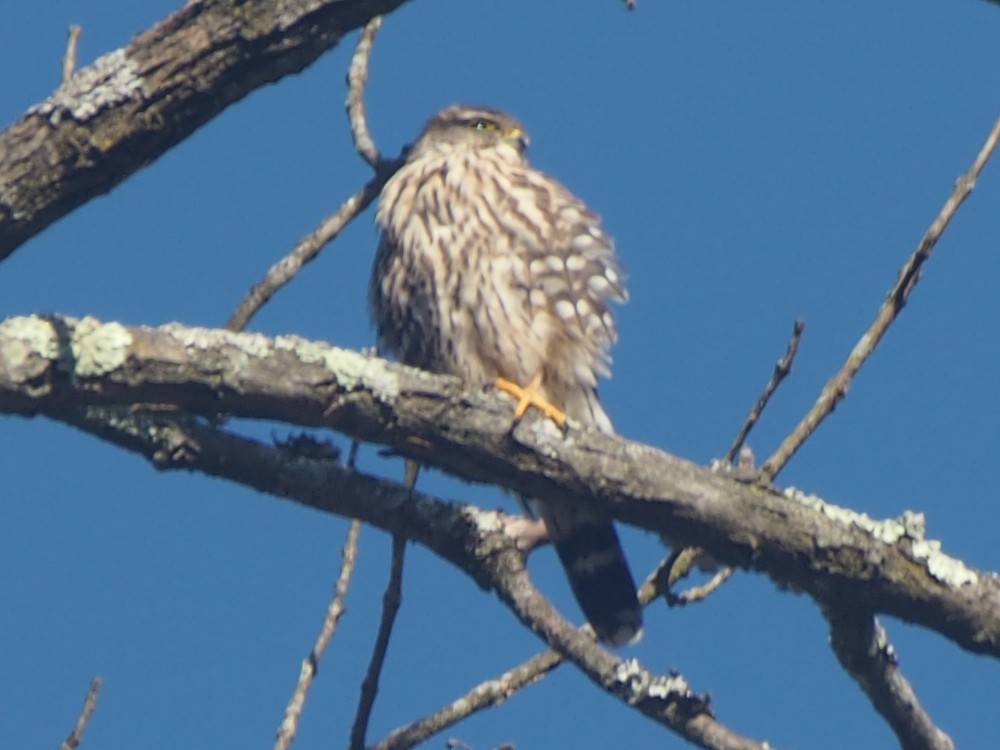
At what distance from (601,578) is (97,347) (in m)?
2.22

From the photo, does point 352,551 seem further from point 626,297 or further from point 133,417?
point 626,297

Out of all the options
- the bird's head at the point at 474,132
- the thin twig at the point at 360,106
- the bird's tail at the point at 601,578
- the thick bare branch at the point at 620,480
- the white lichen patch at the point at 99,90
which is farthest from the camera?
the bird's head at the point at 474,132

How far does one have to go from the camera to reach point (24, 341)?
2.37m

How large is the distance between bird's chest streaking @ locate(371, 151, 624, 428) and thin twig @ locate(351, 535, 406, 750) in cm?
145

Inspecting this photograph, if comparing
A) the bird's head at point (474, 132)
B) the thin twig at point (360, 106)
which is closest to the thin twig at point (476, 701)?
the thin twig at point (360, 106)

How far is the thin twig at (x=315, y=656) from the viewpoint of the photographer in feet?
9.52

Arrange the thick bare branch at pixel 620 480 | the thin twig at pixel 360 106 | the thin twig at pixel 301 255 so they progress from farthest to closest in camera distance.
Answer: the thin twig at pixel 360 106, the thin twig at pixel 301 255, the thick bare branch at pixel 620 480

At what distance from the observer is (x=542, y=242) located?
175 inches

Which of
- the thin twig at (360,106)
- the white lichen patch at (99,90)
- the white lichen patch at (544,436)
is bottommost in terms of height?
the white lichen patch at (99,90)

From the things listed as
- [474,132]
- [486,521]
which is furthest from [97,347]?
[474,132]

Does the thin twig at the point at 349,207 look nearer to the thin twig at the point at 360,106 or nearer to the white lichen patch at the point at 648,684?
the thin twig at the point at 360,106

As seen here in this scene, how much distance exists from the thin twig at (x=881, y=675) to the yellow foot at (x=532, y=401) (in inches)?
26.6

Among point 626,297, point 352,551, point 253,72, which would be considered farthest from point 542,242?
point 253,72

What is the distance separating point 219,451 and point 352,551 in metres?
0.36
